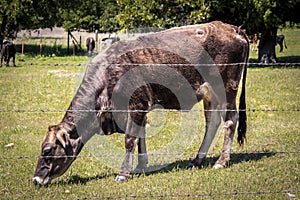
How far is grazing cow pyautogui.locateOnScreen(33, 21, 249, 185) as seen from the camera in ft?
22.3

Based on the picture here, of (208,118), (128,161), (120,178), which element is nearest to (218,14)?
(208,118)

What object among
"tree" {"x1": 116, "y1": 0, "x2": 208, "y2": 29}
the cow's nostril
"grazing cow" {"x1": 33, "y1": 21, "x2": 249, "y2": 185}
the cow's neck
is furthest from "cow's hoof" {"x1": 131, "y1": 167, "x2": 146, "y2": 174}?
"tree" {"x1": 116, "y1": 0, "x2": 208, "y2": 29}

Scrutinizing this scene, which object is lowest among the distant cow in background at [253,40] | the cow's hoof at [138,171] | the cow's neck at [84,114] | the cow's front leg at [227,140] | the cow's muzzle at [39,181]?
the distant cow in background at [253,40]

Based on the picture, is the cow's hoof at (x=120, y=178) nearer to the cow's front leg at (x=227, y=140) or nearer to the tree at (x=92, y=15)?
the cow's front leg at (x=227, y=140)

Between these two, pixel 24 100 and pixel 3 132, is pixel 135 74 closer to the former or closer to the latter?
pixel 3 132

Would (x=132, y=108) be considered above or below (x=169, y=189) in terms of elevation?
above

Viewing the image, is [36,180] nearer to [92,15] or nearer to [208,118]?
[208,118]

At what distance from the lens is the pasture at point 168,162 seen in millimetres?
6141

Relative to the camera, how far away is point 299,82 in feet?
58.6

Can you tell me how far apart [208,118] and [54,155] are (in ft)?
9.06

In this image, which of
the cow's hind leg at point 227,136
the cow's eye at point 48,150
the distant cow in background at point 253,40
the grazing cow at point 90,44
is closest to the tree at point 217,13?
the distant cow in background at point 253,40

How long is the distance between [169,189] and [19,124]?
5.69 metres

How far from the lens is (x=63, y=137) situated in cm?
666

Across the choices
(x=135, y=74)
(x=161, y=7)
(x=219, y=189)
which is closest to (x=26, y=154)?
(x=135, y=74)
